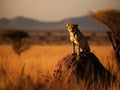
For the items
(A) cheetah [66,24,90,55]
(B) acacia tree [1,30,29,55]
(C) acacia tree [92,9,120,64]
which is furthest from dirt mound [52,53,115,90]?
(B) acacia tree [1,30,29,55]

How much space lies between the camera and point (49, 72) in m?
9.35

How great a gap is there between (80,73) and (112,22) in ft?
15.6

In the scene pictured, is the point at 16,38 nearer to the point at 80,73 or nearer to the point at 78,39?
the point at 78,39

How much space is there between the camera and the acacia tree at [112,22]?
39.1 ft

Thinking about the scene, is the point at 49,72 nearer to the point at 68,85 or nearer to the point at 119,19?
the point at 68,85

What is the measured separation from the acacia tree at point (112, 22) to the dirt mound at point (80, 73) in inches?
161

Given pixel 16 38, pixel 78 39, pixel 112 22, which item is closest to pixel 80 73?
pixel 78 39

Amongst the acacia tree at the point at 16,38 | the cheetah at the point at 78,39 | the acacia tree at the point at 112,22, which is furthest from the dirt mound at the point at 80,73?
the acacia tree at the point at 16,38

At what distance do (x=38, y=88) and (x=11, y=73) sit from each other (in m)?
1.07

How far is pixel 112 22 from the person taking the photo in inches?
470

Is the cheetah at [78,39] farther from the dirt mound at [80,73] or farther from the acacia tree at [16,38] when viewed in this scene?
the acacia tree at [16,38]

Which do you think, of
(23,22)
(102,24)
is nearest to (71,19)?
(23,22)

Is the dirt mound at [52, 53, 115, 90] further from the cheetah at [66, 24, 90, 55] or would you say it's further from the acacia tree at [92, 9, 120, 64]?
the acacia tree at [92, 9, 120, 64]

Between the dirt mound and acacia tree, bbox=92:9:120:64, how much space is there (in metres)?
4.10
